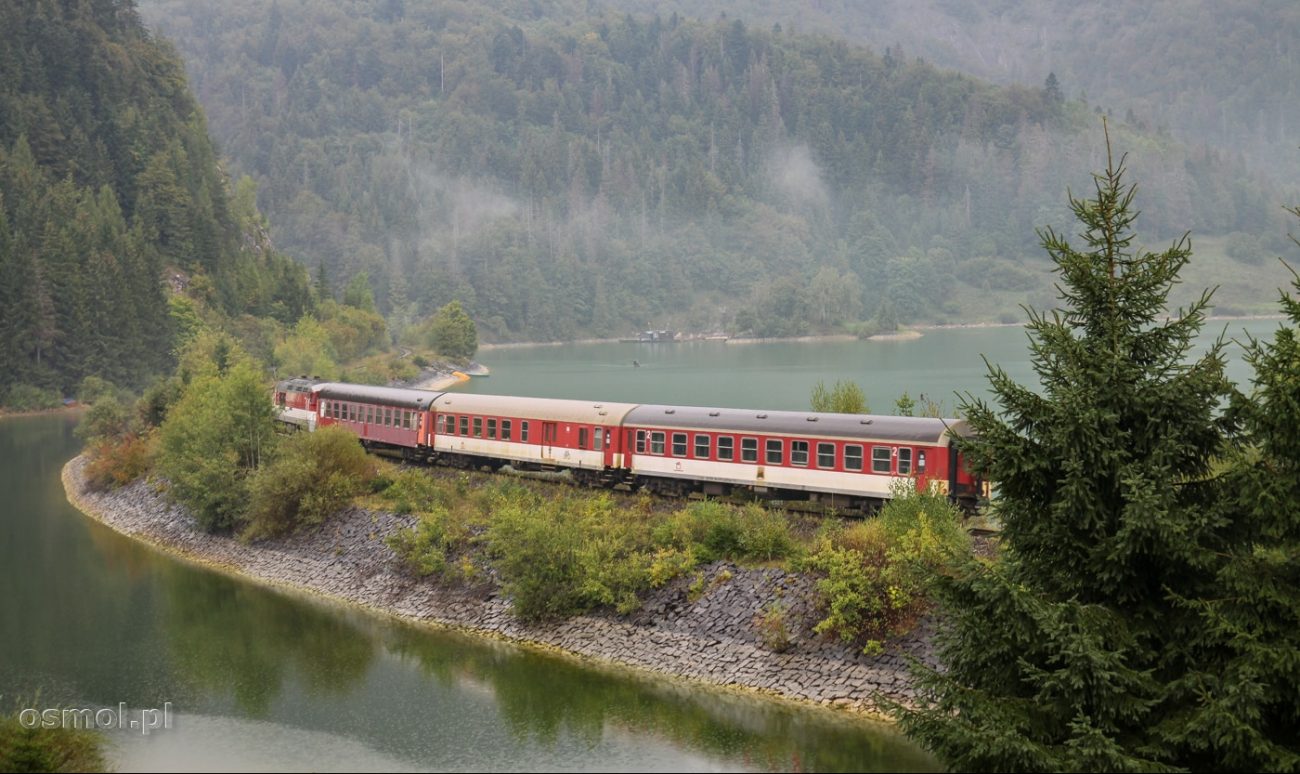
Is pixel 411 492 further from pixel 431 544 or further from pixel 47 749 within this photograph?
pixel 47 749

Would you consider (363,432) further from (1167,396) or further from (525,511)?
(1167,396)

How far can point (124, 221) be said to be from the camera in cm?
11056

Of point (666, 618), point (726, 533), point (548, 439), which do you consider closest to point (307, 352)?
point (548, 439)

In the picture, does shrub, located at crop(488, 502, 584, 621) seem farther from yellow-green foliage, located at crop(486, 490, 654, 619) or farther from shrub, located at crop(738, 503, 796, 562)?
shrub, located at crop(738, 503, 796, 562)

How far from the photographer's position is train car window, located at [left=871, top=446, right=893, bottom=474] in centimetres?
3036

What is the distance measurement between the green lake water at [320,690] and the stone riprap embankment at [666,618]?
0.69m

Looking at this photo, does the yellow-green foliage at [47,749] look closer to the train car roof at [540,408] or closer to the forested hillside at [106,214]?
the train car roof at [540,408]

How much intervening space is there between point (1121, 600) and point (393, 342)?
138682 mm

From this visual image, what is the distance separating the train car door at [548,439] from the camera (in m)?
38.7

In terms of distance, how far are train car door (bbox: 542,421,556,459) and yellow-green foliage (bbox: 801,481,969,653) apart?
13770 millimetres

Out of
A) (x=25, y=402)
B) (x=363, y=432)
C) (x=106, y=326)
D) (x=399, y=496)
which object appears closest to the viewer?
(x=399, y=496)

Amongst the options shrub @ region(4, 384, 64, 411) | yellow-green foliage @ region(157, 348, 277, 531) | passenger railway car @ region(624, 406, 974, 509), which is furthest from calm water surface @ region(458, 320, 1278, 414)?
yellow-green foliage @ region(157, 348, 277, 531)


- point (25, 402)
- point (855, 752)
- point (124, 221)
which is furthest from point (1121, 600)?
point (124, 221)

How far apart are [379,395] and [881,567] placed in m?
27.0
